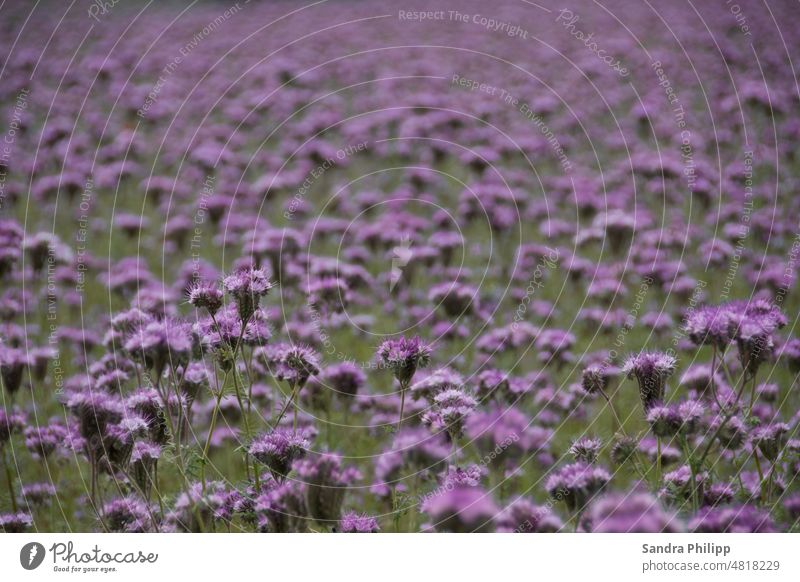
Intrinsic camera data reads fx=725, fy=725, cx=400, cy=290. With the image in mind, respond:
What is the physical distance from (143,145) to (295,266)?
2393 millimetres

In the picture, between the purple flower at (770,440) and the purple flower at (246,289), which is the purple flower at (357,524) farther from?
the purple flower at (770,440)

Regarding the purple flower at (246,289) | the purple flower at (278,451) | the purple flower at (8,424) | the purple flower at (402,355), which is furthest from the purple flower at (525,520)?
the purple flower at (8,424)

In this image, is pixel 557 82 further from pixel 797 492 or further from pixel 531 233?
pixel 797 492

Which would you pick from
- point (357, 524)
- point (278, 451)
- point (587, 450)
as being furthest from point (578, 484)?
point (278, 451)

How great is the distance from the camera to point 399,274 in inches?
173

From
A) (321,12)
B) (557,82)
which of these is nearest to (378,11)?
(321,12)

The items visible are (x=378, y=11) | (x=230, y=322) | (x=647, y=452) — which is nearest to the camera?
(x=230, y=322)

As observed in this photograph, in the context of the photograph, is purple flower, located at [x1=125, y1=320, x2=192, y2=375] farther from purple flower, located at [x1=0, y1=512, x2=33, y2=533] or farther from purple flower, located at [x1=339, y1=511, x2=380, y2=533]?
purple flower, located at [x1=0, y1=512, x2=33, y2=533]

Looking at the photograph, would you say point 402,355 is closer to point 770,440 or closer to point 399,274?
point 770,440

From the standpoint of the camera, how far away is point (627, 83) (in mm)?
5863
